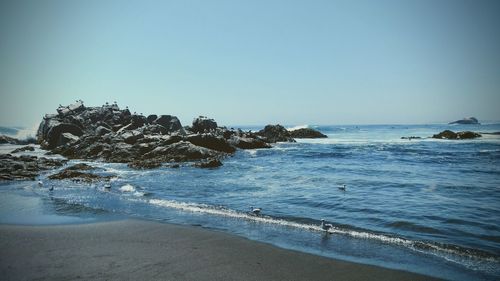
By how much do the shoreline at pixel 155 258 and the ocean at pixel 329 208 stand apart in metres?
0.74

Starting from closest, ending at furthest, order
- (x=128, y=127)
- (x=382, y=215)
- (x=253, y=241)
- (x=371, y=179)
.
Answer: (x=253, y=241), (x=382, y=215), (x=371, y=179), (x=128, y=127)

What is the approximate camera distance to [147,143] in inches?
1387

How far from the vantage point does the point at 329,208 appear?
44.3 feet

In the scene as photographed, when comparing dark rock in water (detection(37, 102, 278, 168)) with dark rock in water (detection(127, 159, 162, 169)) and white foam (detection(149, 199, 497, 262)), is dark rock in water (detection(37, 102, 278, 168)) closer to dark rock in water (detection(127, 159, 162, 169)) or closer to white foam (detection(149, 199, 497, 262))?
dark rock in water (detection(127, 159, 162, 169))

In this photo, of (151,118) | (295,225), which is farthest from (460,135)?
(295,225)

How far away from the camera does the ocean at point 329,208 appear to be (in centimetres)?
887

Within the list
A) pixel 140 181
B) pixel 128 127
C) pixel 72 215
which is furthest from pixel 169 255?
pixel 128 127

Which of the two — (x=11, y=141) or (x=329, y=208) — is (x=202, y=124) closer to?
(x=11, y=141)

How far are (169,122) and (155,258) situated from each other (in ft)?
158

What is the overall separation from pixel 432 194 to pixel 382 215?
5510 millimetres

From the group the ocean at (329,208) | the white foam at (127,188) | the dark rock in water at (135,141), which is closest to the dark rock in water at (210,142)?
the dark rock in water at (135,141)

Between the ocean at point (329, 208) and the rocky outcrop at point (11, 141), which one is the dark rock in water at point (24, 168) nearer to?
the ocean at point (329, 208)

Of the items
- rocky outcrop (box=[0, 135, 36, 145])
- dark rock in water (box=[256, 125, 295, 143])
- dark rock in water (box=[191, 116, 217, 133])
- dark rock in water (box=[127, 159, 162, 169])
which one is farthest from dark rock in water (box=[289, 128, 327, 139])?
rocky outcrop (box=[0, 135, 36, 145])

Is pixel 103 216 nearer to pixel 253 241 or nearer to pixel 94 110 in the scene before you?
pixel 253 241
